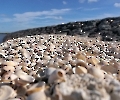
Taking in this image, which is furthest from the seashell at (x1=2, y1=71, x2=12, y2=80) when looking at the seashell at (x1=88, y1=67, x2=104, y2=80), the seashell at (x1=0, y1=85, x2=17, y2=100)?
the seashell at (x1=88, y1=67, x2=104, y2=80)

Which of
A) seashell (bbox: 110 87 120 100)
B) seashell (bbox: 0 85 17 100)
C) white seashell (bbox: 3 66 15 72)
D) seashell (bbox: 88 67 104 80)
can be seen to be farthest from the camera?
white seashell (bbox: 3 66 15 72)

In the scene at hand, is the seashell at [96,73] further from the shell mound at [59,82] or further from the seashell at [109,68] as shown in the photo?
the seashell at [109,68]

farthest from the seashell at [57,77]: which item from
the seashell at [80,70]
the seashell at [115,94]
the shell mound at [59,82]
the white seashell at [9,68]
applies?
the white seashell at [9,68]

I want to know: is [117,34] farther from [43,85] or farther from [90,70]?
[43,85]

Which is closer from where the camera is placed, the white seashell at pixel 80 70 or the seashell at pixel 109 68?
the white seashell at pixel 80 70

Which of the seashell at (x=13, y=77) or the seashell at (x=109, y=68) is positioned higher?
the seashell at (x=13, y=77)

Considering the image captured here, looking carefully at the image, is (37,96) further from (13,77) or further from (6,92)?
(13,77)

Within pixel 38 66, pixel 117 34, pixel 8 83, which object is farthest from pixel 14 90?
pixel 117 34

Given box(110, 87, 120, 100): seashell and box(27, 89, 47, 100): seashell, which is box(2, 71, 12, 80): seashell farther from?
box(110, 87, 120, 100): seashell

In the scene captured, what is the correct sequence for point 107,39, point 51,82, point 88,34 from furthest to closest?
point 88,34 < point 107,39 < point 51,82
